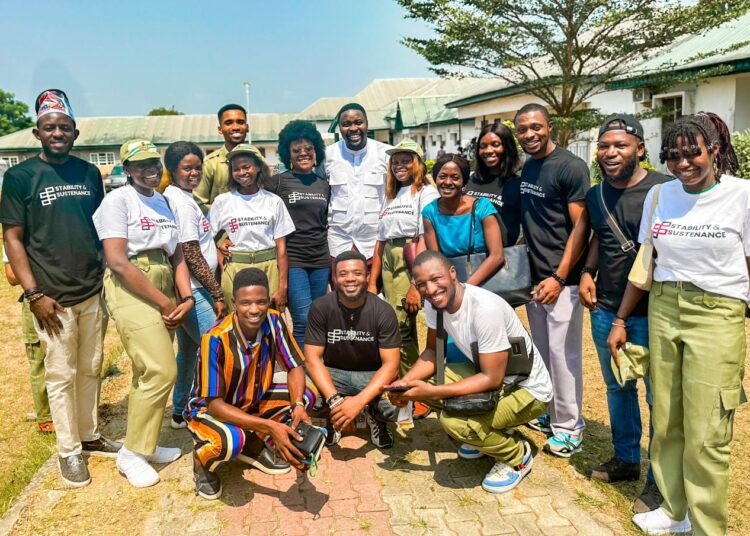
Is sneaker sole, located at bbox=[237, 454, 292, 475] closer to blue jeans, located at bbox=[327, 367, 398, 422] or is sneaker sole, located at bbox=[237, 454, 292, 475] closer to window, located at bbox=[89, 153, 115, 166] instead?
blue jeans, located at bbox=[327, 367, 398, 422]

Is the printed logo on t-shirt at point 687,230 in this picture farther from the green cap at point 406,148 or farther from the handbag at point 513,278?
the green cap at point 406,148

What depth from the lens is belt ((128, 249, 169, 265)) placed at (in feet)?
12.3

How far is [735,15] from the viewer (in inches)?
469

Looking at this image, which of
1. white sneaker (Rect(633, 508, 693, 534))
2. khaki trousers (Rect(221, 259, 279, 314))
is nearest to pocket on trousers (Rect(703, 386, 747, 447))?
white sneaker (Rect(633, 508, 693, 534))

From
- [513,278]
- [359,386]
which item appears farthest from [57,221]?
[513,278]

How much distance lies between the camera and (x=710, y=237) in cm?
276

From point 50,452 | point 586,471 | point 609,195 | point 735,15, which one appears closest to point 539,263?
point 609,195

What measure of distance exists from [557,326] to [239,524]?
2.24 meters

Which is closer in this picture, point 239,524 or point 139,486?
point 239,524

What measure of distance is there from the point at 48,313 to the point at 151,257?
0.66 metres

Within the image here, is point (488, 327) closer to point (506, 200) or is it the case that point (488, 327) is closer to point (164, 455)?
point (506, 200)

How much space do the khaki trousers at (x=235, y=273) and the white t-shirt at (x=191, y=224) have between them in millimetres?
103

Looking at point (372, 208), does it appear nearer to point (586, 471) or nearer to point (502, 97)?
point (586, 471)

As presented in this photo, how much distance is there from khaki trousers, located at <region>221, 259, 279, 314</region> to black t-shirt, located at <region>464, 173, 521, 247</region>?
1.56 meters
